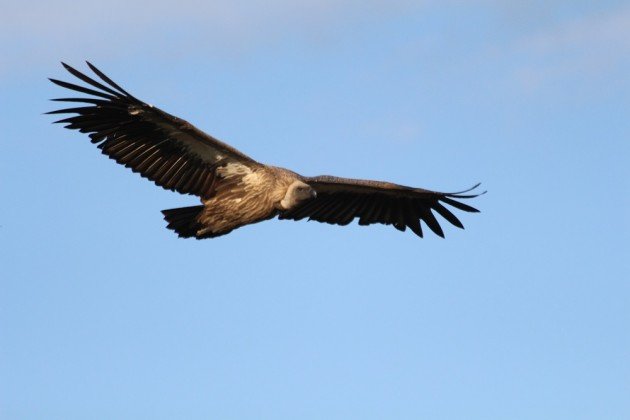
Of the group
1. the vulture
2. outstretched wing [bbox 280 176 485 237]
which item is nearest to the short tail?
the vulture

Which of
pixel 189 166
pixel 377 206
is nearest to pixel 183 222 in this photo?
pixel 189 166

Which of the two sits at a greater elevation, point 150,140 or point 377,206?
point 377,206

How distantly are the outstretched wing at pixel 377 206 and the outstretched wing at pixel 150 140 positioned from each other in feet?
4.50

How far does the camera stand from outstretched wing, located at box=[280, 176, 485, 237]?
54.6 feet

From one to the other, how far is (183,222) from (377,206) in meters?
2.98

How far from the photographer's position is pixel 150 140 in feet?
49.9

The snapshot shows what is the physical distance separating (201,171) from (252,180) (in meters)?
0.61

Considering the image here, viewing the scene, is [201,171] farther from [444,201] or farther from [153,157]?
[444,201]

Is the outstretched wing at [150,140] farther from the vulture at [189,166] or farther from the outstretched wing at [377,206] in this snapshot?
A: the outstretched wing at [377,206]

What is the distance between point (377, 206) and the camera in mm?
17188

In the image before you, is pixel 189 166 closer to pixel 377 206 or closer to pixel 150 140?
pixel 150 140

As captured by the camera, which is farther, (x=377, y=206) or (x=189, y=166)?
(x=377, y=206)

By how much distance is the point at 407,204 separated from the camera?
17.2 m

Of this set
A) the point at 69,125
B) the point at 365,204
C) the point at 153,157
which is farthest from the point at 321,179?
the point at 69,125
